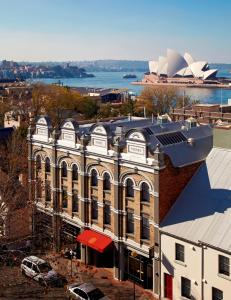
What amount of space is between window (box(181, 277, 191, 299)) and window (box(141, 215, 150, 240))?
397 centimetres

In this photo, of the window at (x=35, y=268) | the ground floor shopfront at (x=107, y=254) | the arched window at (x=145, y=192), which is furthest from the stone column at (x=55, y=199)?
the arched window at (x=145, y=192)

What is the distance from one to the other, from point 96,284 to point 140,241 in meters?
4.48

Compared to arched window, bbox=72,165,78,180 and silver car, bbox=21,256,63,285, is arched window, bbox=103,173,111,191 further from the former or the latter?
silver car, bbox=21,256,63,285

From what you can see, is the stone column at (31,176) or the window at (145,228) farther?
the stone column at (31,176)

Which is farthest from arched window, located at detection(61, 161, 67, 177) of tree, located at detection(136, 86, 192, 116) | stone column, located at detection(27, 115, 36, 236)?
tree, located at detection(136, 86, 192, 116)

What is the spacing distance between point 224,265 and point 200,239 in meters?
2.05

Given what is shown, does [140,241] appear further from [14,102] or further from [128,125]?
[14,102]

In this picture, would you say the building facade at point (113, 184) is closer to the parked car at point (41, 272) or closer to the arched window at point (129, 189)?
the arched window at point (129, 189)

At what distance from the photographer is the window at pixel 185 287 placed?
28.8 meters

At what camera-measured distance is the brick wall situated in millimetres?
30453

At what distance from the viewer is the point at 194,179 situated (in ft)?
106

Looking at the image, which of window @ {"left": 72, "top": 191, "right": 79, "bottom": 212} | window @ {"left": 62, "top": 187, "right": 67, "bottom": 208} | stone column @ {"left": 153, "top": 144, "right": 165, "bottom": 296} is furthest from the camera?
window @ {"left": 62, "top": 187, "right": 67, "bottom": 208}

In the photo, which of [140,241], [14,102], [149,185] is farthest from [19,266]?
[14,102]

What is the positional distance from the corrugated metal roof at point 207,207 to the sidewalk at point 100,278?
5142mm
